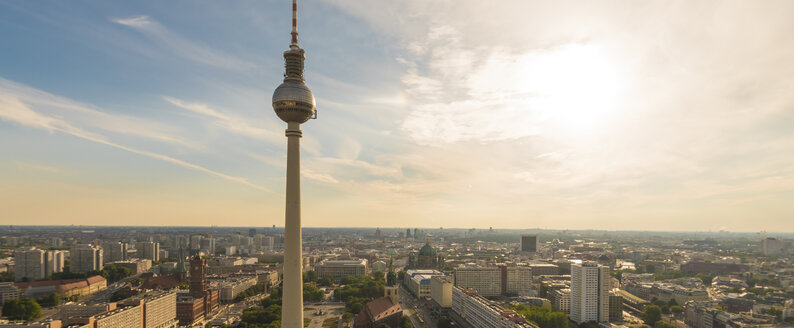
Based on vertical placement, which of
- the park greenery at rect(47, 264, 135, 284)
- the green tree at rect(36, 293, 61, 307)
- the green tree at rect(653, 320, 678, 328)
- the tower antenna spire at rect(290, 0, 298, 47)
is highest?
the tower antenna spire at rect(290, 0, 298, 47)

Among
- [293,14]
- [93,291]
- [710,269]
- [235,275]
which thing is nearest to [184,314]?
[235,275]

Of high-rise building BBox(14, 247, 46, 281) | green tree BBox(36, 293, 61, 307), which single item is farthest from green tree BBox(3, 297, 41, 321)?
high-rise building BBox(14, 247, 46, 281)

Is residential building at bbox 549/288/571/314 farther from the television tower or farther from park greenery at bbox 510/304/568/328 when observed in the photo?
the television tower

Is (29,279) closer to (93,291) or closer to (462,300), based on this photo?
(93,291)

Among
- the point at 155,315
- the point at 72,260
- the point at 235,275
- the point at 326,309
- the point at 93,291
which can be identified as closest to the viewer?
the point at 155,315

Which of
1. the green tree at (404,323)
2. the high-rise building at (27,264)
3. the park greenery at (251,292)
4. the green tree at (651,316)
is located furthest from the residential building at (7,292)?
the green tree at (651,316)

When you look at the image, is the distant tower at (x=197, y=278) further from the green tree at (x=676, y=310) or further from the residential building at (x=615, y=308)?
the green tree at (x=676, y=310)
